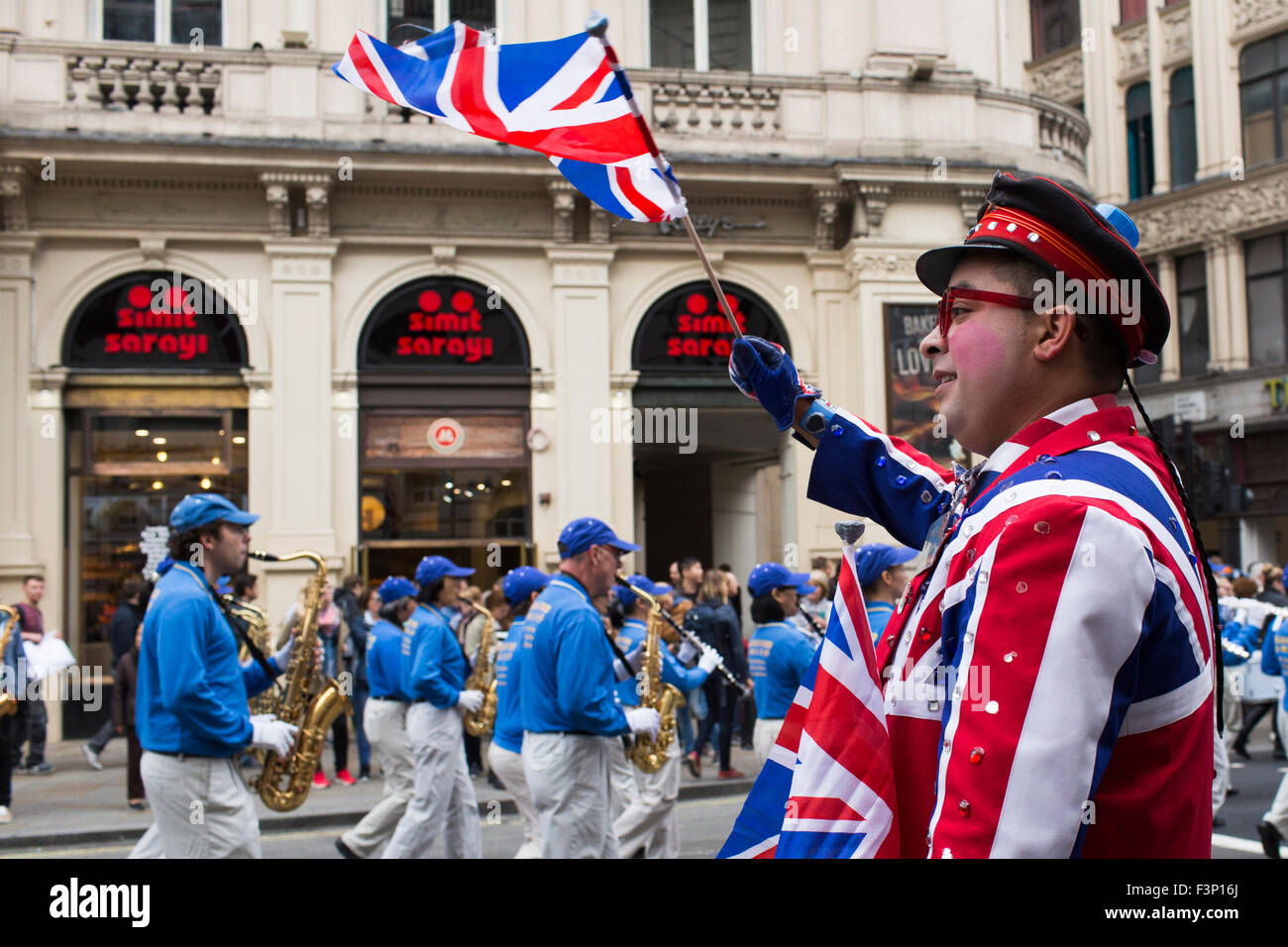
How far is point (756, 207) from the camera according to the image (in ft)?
58.4

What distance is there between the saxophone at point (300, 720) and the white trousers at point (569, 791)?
1956 mm

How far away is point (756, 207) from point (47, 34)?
1000 cm

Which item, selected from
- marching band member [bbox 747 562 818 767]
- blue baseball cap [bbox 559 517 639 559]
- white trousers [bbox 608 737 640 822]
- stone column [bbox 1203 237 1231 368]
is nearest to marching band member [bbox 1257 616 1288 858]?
marching band member [bbox 747 562 818 767]

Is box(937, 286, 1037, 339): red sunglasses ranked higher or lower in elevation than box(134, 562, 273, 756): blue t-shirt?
higher

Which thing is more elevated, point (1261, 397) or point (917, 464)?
point (1261, 397)

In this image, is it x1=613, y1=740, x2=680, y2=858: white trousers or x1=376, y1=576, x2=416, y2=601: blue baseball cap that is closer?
x1=613, y1=740, x2=680, y2=858: white trousers

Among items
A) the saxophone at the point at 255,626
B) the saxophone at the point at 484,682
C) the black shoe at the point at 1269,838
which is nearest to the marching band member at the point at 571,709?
the saxophone at the point at 255,626

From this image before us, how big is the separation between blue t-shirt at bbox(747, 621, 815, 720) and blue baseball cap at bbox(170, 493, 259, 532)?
411cm

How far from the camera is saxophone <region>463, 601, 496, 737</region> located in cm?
1126

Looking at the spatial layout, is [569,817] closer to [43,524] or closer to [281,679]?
[281,679]

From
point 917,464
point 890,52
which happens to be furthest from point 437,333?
point 917,464

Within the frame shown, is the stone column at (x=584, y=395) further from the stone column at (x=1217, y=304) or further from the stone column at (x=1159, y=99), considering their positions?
→ the stone column at (x=1159, y=99)

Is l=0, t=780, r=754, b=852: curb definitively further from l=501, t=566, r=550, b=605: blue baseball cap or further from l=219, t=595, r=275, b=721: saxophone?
l=219, t=595, r=275, b=721: saxophone

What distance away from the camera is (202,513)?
6.01 m
